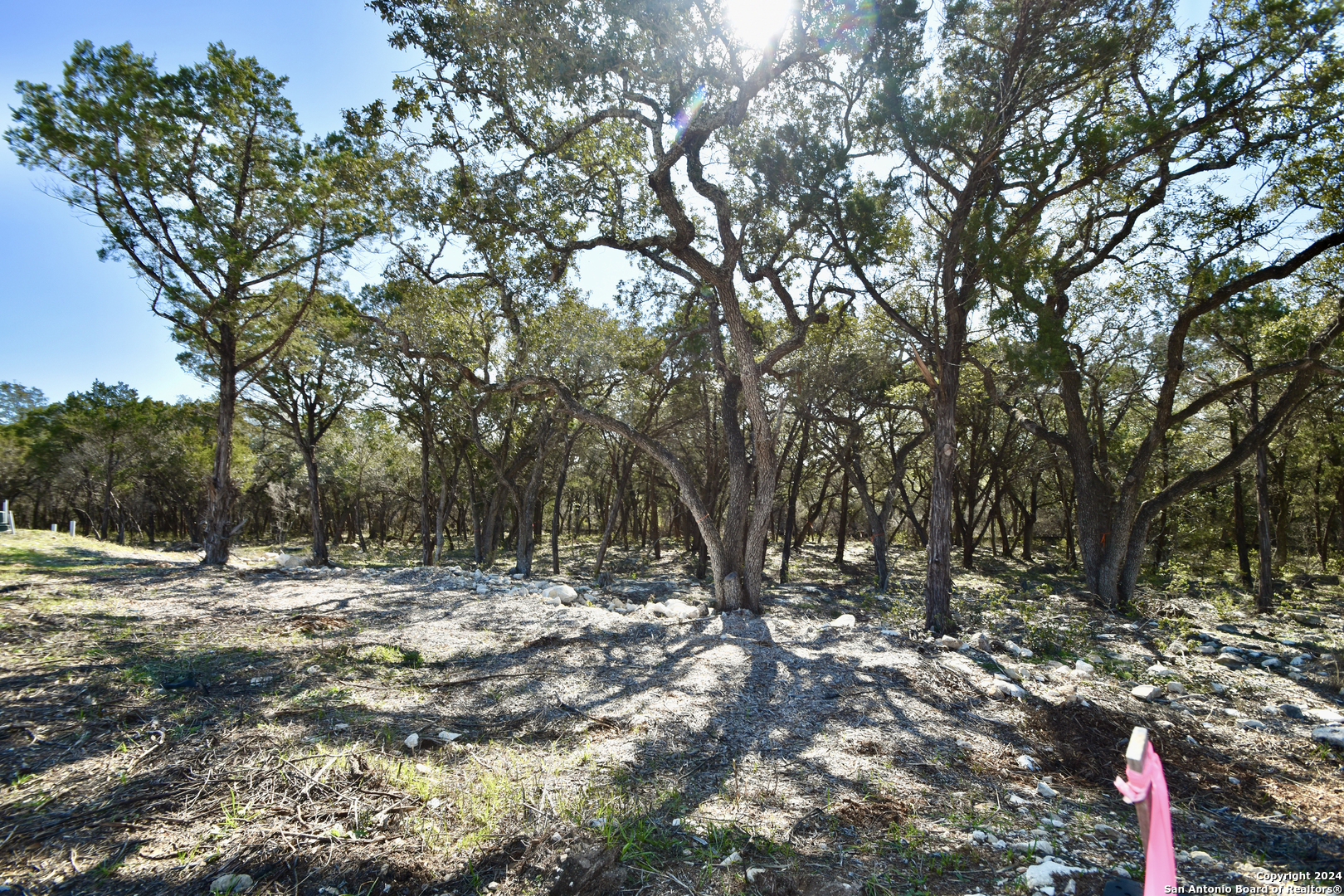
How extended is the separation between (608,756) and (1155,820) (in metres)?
3.40

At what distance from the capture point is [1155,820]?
5.24 ft

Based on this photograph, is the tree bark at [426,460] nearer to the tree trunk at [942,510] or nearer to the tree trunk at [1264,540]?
the tree trunk at [942,510]

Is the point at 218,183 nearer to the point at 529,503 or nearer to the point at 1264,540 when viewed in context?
the point at 529,503

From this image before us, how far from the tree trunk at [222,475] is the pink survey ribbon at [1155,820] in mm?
17197

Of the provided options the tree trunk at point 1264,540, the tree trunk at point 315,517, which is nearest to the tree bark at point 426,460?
the tree trunk at point 315,517

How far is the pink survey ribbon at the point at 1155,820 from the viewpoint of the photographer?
4.89 ft

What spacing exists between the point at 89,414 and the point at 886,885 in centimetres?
3639

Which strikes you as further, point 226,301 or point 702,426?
point 702,426

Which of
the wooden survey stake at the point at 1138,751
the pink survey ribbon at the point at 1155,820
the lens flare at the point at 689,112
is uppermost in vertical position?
the lens flare at the point at 689,112

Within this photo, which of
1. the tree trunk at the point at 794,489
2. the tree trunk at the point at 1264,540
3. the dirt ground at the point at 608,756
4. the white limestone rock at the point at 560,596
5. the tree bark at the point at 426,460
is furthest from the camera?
the tree bark at the point at 426,460

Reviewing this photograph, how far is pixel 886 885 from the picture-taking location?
2789 millimetres

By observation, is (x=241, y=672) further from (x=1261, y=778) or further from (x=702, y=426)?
(x=702, y=426)

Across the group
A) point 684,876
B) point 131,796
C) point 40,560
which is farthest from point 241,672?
point 40,560

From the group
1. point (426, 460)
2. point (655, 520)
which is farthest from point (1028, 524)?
point (426, 460)
